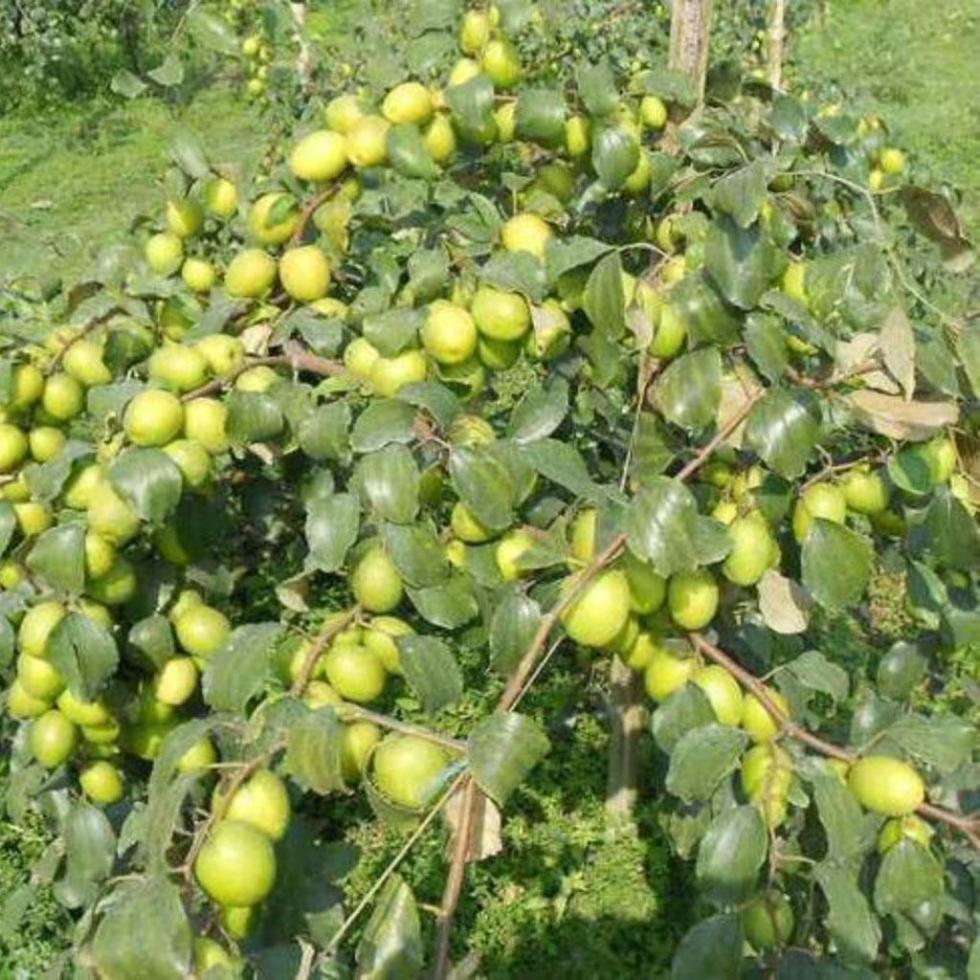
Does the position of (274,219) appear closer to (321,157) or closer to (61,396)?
(321,157)

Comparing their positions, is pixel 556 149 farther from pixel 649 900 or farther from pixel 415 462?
pixel 649 900

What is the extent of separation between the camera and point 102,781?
1546 millimetres

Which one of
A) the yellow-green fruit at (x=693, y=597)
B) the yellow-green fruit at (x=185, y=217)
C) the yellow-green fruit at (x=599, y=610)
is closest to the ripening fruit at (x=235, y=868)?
the yellow-green fruit at (x=599, y=610)

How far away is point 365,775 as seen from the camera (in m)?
1.17

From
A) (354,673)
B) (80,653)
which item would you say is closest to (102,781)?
(80,653)

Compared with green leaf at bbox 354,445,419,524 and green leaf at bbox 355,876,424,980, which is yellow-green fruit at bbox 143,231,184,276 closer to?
green leaf at bbox 354,445,419,524

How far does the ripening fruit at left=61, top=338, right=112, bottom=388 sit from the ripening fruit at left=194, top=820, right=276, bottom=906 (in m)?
0.68

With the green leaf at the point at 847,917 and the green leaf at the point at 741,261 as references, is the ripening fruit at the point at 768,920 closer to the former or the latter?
the green leaf at the point at 847,917

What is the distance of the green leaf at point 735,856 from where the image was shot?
116 centimetres

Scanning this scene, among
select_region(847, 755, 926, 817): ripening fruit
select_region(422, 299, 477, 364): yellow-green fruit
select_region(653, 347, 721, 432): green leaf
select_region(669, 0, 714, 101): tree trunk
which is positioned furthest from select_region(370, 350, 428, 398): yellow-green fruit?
select_region(669, 0, 714, 101): tree trunk

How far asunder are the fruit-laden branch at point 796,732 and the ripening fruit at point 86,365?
2.46 feet

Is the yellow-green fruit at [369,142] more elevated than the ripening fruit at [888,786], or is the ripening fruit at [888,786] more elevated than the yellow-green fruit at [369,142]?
the yellow-green fruit at [369,142]

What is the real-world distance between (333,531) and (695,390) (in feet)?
1.29

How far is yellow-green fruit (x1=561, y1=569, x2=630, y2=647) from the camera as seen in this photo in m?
1.26
